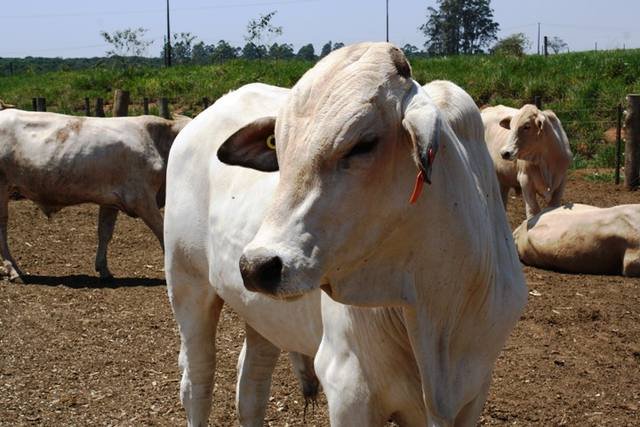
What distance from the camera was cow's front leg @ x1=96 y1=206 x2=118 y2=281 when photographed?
9.41 meters

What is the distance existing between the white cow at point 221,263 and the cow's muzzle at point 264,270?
92 centimetres

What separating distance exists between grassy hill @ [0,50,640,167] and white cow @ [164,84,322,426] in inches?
498

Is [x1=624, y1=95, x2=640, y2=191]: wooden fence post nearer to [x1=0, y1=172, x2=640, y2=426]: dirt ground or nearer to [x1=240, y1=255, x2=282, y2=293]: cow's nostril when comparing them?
[x1=0, y1=172, x2=640, y2=426]: dirt ground

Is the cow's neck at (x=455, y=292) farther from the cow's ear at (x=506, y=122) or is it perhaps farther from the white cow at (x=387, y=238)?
the cow's ear at (x=506, y=122)

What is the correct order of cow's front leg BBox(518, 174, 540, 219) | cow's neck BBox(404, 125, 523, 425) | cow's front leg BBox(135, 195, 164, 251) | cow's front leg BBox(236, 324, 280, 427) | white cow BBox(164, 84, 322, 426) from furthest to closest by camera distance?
cow's front leg BBox(518, 174, 540, 219)
cow's front leg BBox(135, 195, 164, 251)
cow's front leg BBox(236, 324, 280, 427)
white cow BBox(164, 84, 322, 426)
cow's neck BBox(404, 125, 523, 425)

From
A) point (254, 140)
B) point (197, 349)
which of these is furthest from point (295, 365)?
point (254, 140)

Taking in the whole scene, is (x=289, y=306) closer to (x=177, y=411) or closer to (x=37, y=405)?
(x=177, y=411)

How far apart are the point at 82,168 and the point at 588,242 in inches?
200

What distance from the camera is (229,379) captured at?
18.9 ft

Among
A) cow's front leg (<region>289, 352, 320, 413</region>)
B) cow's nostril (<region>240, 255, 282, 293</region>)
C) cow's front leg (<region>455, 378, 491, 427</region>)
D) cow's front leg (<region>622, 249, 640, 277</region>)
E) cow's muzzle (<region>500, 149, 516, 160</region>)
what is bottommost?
cow's front leg (<region>622, 249, 640, 277</region>)

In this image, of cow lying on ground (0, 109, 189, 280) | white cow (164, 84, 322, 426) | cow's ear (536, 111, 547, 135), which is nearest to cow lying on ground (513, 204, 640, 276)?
cow's ear (536, 111, 547, 135)

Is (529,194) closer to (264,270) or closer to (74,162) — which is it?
(74,162)

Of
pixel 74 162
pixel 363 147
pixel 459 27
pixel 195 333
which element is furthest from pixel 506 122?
pixel 459 27

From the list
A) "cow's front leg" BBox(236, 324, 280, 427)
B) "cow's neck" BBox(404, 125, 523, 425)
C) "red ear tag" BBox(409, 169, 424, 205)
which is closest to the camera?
"red ear tag" BBox(409, 169, 424, 205)
